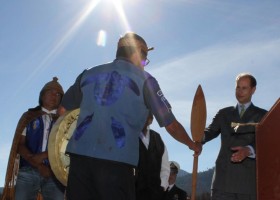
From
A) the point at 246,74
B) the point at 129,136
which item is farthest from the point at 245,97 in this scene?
the point at 129,136

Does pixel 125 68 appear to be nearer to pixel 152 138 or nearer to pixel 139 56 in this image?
pixel 139 56

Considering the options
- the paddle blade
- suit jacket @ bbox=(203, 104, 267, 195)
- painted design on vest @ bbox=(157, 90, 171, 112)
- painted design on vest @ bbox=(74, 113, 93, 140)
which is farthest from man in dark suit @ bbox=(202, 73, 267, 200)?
painted design on vest @ bbox=(74, 113, 93, 140)

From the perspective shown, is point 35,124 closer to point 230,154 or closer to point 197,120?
point 197,120

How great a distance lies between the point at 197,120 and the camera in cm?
498

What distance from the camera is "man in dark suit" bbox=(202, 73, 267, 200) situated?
5277 millimetres

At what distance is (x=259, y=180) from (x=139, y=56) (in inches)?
65.0

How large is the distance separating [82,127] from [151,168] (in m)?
1.89

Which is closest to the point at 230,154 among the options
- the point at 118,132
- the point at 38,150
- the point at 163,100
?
the point at 163,100

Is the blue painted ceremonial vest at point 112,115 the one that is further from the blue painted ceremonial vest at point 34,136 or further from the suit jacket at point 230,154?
the blue painted ceremonial vest at point 34,136

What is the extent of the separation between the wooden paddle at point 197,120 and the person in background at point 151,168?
2.11 feet

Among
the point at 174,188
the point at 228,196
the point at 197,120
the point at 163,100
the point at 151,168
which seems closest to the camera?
the point at 163,100

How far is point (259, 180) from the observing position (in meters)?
3.05

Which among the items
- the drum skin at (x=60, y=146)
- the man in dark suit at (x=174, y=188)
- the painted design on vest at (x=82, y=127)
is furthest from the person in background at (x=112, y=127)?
the man in dark suit at (x=174, y=188)

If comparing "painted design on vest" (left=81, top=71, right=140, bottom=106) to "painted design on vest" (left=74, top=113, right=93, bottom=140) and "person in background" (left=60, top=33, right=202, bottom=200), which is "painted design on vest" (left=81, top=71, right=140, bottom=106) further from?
"painted design on vest" (left=74, top=113, right=93, bottom=140)
